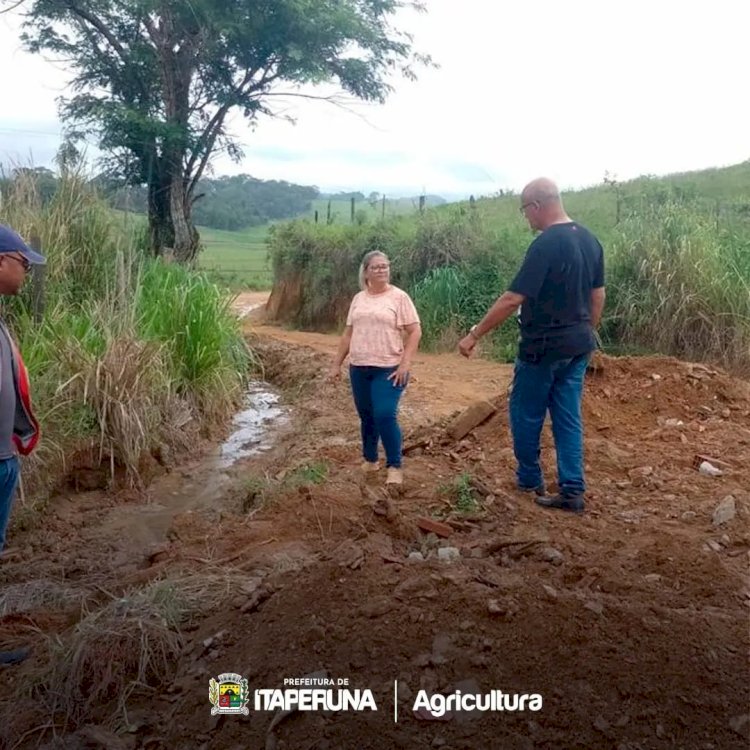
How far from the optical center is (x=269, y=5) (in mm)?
17078

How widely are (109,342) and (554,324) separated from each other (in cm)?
385

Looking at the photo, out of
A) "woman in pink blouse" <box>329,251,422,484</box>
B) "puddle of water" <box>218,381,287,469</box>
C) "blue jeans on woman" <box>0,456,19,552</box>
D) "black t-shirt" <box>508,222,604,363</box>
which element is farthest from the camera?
"puddle of water" <box>218,381,287,469</box>

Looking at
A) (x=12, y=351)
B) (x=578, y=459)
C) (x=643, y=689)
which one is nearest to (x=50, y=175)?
(x=12, y=351)

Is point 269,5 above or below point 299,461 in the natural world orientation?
above

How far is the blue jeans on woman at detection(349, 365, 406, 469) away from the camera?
516cm

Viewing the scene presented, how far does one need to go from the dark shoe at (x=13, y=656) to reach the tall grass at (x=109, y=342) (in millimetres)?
2672

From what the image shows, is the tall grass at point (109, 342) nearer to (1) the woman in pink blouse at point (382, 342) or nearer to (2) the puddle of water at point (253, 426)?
(2) the puddle of water at point (253, 426)

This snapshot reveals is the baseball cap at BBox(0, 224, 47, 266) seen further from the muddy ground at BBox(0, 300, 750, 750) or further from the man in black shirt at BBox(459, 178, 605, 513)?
the man in black shirt at BBox(459, 178, 605, 513)

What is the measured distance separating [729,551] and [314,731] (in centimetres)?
254

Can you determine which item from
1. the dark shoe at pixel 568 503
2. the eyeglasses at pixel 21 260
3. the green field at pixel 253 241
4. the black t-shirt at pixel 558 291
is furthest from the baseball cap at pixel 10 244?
the green field at pixel 253 241

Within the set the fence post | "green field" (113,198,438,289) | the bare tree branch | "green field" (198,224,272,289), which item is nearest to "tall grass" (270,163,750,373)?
"green field" (113,198,438,289)

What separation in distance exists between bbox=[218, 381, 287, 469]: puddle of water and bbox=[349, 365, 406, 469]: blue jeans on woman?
2.44 metres

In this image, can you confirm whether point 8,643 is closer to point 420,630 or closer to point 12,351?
point 12,351

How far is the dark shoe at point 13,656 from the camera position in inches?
131
